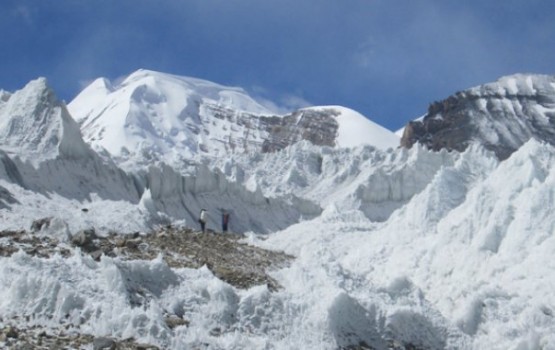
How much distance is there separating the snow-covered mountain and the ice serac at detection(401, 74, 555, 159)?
74.0 ft

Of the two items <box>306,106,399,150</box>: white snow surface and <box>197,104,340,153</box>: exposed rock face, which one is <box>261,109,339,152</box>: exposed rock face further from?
<box>306,106,399,150</box>: white snow surface

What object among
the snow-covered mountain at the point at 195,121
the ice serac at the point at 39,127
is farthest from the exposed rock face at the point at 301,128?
the ice serac at the point at 39,127

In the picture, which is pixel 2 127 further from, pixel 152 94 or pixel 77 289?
pixel 152 94

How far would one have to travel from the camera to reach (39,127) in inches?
1346

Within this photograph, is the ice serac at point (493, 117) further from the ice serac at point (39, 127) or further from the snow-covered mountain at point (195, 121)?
the ice serac at point (39, 127)

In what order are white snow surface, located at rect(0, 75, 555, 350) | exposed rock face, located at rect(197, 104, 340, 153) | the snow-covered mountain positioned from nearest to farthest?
white snow surface, located at rect(0, 75, 555, 350), the snow-covered mountain, exposed rock face, located at rect(197, 104, 340, 153)

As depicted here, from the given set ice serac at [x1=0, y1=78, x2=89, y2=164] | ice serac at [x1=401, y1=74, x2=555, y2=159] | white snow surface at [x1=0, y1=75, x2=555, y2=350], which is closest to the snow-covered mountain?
ice serac at [x1=401, y1=74, x2=555, y2=159]

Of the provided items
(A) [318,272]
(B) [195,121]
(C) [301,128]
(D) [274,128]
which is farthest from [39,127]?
(C) [301,128]

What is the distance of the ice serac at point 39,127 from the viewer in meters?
32.9

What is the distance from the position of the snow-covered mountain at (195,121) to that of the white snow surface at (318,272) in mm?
93560

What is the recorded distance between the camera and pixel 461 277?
21.7 m

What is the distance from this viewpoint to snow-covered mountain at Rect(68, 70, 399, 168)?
13925 cm

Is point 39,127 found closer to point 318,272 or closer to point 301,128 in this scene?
point 318,272

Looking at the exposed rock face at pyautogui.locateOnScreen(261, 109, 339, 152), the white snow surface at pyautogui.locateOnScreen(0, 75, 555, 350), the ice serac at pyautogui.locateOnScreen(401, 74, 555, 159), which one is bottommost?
the white snow surface at pyautogui.locateOnScreen(0, 75, 555, 350)
